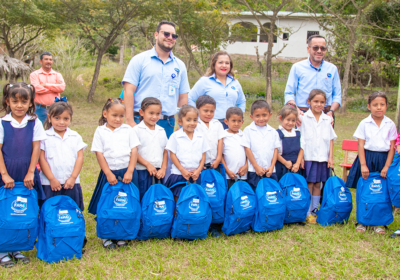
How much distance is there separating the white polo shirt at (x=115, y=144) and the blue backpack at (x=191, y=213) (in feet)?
1.98

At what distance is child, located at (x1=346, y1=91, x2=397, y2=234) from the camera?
344 centimetres

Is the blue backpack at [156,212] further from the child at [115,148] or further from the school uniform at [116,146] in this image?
the school uniform at [116,146]

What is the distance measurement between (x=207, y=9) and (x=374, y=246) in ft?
45.0

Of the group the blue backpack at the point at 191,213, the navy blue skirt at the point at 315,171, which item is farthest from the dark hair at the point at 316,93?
the blue backpack at the point at 191,213

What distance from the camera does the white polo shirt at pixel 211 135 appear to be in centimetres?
352

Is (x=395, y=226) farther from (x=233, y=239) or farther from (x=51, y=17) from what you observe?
(x=51, y=17)

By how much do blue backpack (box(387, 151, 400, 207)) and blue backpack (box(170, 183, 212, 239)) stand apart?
1.71 m

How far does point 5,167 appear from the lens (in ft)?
9.04

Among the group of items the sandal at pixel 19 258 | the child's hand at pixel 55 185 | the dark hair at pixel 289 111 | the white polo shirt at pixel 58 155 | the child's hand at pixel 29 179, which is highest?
the dark hair at pixel 289 111

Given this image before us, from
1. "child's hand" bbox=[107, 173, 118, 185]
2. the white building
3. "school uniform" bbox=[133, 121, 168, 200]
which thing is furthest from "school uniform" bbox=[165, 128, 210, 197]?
the white building

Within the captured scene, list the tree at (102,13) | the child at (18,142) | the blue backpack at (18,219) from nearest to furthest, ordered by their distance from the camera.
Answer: the blue backpack at (18,219) → the child at (18,142) → the tree at (102,13)

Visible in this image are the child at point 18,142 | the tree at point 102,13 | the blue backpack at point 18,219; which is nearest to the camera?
the blue backpack at point 18,219

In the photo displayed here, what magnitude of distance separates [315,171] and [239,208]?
1021 mm

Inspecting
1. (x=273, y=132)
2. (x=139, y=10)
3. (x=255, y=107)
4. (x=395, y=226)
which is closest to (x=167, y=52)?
(x=255, y=107)
